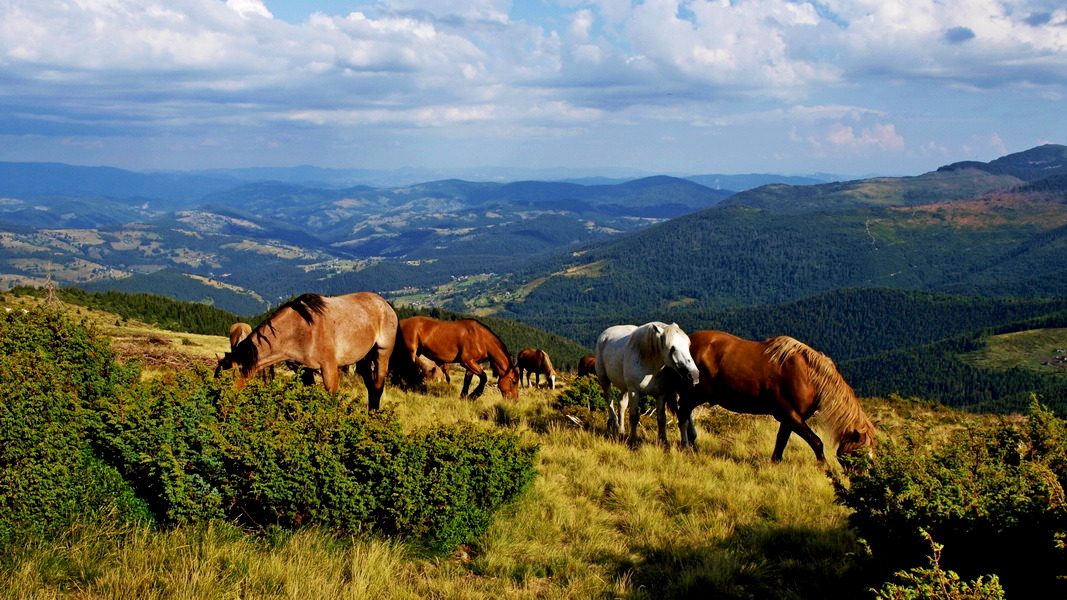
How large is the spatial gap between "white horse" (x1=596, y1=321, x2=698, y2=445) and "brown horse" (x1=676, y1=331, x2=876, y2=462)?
0.47m

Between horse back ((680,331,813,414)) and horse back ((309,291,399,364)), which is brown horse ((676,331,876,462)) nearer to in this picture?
horse back ((680,331,813,414))

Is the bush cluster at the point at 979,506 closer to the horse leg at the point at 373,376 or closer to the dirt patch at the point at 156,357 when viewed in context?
the horse leg at the point at 373,376

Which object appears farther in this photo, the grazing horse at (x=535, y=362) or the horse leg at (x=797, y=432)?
the grazing horse at (x=535, y=362)

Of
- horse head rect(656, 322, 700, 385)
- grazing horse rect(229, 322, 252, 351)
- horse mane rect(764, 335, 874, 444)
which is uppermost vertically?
horse head rect(656, 322, 700, 385)

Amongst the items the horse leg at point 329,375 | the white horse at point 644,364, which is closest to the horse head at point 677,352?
the white horse at point 644,364

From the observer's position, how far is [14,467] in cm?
502

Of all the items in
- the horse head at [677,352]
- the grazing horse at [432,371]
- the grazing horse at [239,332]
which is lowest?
the grazing horse at [432,371]

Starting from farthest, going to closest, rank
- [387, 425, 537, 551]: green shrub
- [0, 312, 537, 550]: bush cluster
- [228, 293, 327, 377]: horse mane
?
1. [228, 293, 327, 377]: horse mane
2. [387, 425, 537, 551]: green shrub
3. [0, 312, 537, 550]: bush cluster

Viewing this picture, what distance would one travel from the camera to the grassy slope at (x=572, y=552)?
491 centimetres

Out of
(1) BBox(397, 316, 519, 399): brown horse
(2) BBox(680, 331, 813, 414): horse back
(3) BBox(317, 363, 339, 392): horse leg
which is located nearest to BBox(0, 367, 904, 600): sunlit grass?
(2) BBox(680, 331, 813, 414): horse back

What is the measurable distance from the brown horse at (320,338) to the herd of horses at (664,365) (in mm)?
17

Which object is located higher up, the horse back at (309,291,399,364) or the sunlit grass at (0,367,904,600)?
the horse back at (309,291,399,364)

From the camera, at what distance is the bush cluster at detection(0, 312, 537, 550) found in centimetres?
530

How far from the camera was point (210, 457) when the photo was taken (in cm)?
591
